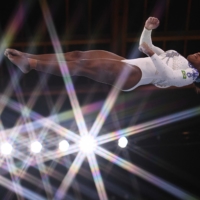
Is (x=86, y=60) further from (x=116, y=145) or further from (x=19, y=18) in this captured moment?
(x=116, y=145)

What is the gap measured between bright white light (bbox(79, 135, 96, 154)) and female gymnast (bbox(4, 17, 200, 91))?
7.06 feet

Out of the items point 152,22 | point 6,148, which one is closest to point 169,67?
point 152,22

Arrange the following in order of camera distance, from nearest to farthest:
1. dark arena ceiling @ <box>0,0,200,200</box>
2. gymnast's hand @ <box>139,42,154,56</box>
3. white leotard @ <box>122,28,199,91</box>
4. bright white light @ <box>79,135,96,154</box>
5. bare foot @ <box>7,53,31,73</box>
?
1. bare foot @ <box>7,53,31,73</box>
2. gymnast's hand @ <box>139,42,154,56</box>
3. white leotard @ <box>122,28,199,91</box>
4. dark arena ceiling @ <box>0,0,200,200</box>
5. bright white light @ <box>79,135,96,154</box>

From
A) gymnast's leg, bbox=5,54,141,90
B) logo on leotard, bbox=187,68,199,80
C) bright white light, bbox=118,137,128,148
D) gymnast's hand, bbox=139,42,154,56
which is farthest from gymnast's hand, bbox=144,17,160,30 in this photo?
bright white light, bbox=118,137,128,148

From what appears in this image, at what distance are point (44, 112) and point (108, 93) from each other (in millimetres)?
898

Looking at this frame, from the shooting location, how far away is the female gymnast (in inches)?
96.4

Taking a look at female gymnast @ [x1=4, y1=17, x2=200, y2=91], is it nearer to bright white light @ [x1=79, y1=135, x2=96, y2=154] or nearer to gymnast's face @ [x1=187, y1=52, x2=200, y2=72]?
gymnast's face @ [x1=187, y1=52, x2=200, y2=72]

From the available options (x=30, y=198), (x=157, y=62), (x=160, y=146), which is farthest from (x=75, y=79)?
(x=157, y=62)

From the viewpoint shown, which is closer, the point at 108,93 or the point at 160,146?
the point at 108,93

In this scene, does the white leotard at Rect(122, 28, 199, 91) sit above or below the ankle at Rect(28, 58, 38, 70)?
above

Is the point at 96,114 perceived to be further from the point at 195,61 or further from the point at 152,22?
the point at 152,22

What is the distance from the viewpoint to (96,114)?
4719 millimetres

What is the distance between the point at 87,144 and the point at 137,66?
2.39m

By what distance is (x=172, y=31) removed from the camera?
4.37 metres
